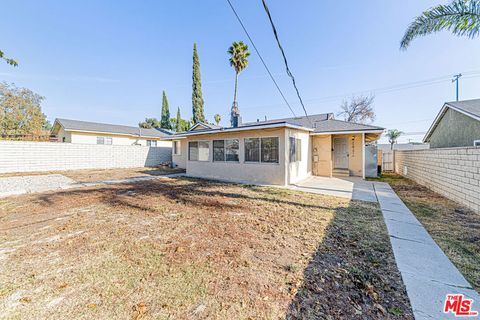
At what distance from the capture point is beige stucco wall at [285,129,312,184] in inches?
338

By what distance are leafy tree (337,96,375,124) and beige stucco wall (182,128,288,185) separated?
26009 mm

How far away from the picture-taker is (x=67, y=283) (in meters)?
2.30

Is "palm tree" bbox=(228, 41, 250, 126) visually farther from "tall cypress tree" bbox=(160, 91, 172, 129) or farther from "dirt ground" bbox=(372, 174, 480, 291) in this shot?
"tall cypress tree" bbox=(160, 91, 172, 129)

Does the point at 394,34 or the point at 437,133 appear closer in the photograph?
the point at 394,34

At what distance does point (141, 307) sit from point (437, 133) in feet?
54.4

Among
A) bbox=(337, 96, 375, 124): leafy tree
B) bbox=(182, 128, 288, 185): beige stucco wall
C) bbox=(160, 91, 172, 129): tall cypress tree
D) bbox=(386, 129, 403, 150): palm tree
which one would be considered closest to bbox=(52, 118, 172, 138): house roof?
bbox=(160, 91, 172, 129): tall cypress tree

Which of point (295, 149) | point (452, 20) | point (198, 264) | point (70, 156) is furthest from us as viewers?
point (70, 156)

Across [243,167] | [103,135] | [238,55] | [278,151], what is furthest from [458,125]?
[103,135]

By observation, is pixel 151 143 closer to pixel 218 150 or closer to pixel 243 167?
pixel 218 150

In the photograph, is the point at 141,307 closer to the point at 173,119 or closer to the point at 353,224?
the point at 353,224

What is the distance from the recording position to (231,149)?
10102mm

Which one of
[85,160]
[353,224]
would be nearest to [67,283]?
[353,224]

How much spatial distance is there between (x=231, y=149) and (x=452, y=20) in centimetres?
851

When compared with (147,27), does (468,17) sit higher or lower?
lower
